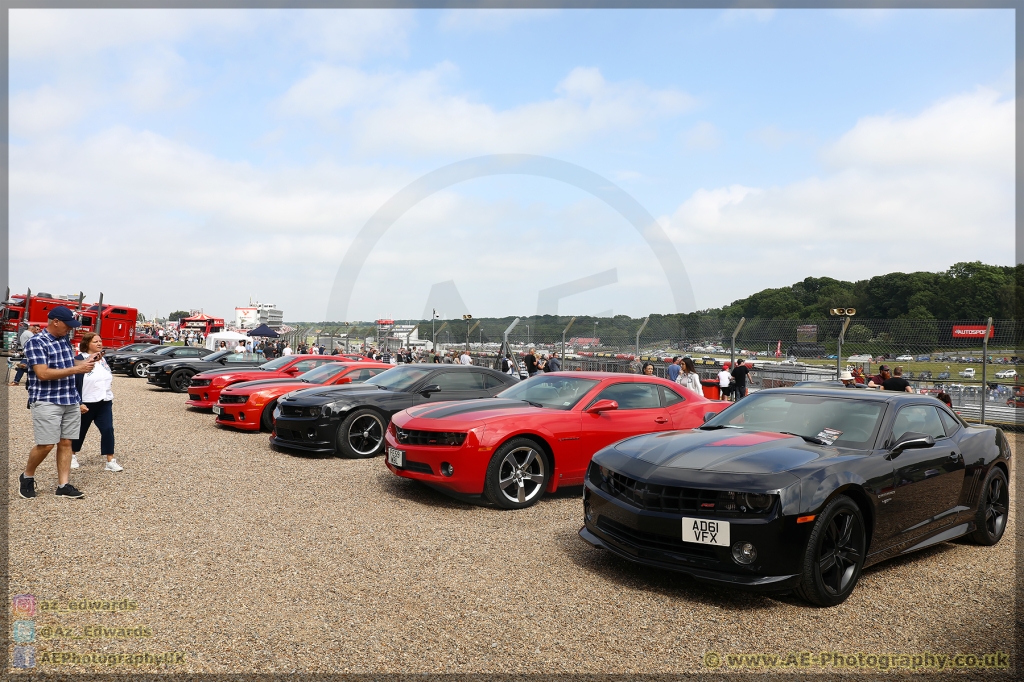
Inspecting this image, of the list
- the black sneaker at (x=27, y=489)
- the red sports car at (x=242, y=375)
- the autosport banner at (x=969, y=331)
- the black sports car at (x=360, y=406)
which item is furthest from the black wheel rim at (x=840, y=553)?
the autosport banner at (x=969, y=331)

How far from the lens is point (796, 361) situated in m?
16.4

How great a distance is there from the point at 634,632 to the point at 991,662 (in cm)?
179

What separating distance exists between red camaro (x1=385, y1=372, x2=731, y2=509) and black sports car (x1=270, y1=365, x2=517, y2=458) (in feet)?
5.96

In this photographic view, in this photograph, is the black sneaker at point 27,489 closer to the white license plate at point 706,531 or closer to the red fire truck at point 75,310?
the white license plate at point 706,531

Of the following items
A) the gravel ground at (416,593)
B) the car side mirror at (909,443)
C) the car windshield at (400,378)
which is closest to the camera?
the gravel ground at (416,593)

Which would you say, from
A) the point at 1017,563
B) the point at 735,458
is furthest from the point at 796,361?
the point at 735,458

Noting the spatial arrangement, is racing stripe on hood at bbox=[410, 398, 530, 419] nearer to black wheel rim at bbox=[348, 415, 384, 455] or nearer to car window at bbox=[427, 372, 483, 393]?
car window at bbox=[427, 372, 483, 393]

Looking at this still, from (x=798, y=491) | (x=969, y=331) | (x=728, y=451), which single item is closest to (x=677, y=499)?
(x=728, y=451)

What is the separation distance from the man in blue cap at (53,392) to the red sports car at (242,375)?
7.00 m

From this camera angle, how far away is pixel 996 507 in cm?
562

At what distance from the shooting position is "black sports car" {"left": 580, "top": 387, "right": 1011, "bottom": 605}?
3.90 m

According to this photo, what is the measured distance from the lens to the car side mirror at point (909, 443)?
460 centimetres

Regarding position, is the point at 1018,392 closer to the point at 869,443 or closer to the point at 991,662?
the point at 869,443

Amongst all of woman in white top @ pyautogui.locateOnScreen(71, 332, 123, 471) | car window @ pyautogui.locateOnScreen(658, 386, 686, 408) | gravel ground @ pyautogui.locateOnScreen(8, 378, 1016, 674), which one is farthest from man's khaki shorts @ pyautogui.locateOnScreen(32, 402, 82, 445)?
car window @ pyautogui.locateOnScreen(658, 386, 686, 408)
